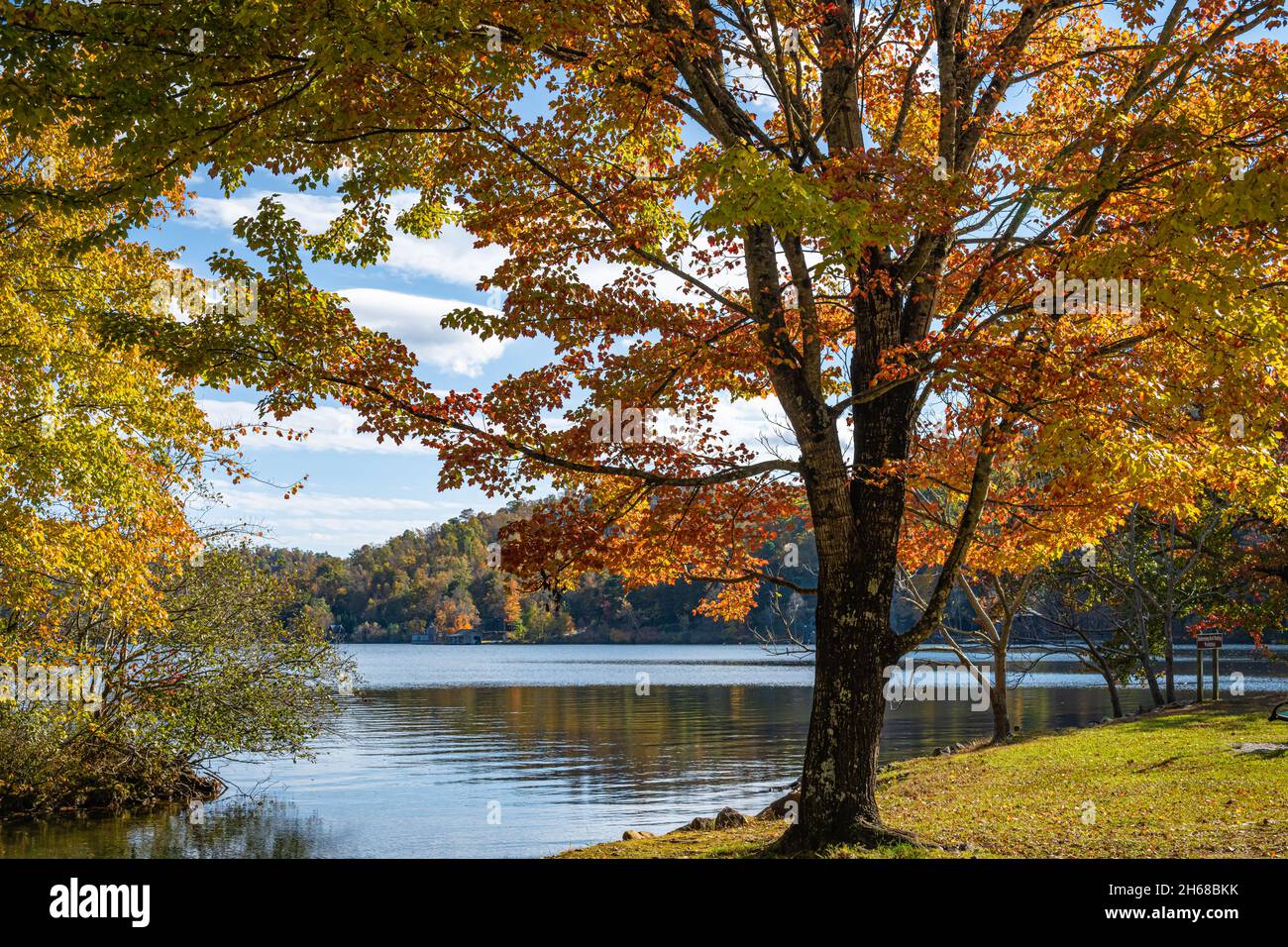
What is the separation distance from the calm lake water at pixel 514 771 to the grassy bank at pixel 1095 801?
5462mm

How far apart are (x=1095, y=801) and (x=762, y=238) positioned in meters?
8.92

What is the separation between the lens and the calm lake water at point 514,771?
20.3 m

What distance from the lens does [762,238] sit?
39.0 feet

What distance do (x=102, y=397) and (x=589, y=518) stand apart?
416 inches

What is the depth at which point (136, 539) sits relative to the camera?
64.5 feet

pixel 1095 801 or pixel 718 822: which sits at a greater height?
pixel 1095 801

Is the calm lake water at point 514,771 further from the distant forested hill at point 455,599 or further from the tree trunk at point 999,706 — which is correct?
the distant forested hill at point 455,599
